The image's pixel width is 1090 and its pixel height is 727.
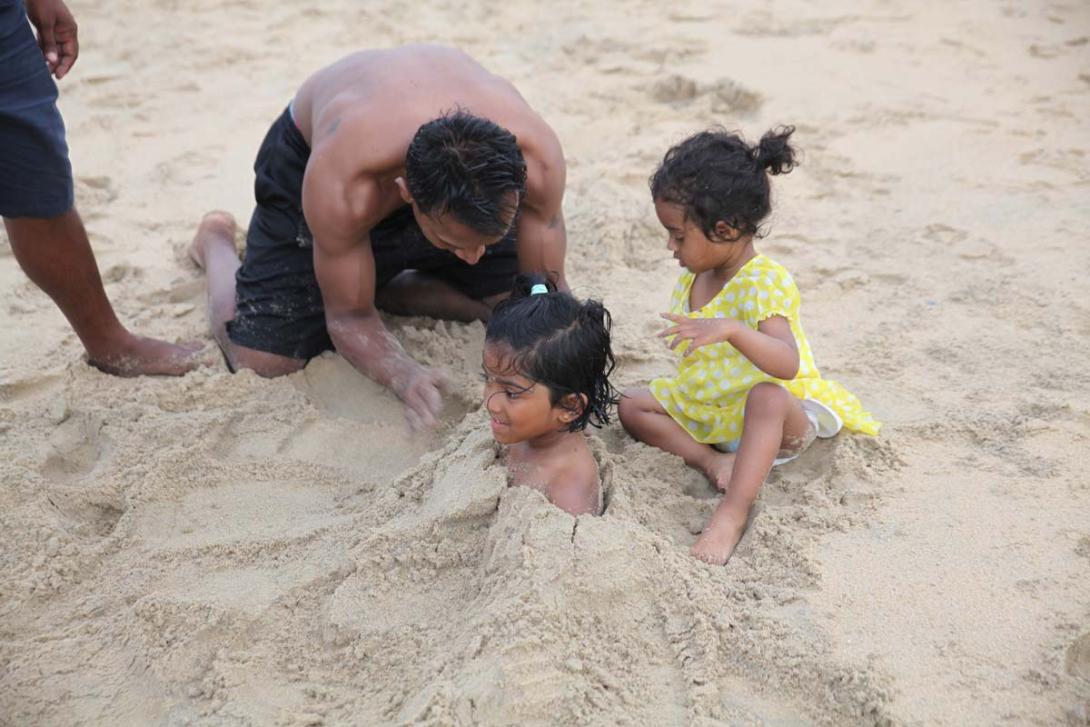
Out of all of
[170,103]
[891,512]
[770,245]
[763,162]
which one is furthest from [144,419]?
[170,103]

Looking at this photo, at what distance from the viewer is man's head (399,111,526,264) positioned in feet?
7.32

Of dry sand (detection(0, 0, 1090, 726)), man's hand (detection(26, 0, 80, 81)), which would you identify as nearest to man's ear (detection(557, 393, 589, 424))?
dry sand (detection(0, 0, 1090, 726))

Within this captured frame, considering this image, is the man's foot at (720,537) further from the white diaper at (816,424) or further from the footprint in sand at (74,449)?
the footprint in sand at (74,449)

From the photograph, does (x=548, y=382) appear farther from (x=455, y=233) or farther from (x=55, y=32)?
(x=55, y=32)

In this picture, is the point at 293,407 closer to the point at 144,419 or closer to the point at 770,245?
the point at 144,419

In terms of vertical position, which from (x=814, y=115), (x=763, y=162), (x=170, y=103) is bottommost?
(x=170, y=103)

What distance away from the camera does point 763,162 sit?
2201 millimetres

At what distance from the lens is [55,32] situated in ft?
8.25

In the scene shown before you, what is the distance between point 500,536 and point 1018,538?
3.47 ft

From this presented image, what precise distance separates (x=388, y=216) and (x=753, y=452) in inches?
52.0

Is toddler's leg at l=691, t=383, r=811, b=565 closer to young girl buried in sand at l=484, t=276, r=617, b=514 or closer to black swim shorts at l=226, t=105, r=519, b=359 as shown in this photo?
young girl buried in sand at l=484, t=276, r=617, b=514

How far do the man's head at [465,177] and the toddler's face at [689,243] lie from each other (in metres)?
0.36

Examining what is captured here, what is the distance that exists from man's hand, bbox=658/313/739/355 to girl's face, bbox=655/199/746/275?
0.82 ft

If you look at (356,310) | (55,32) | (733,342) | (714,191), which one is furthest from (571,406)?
(55,32)
